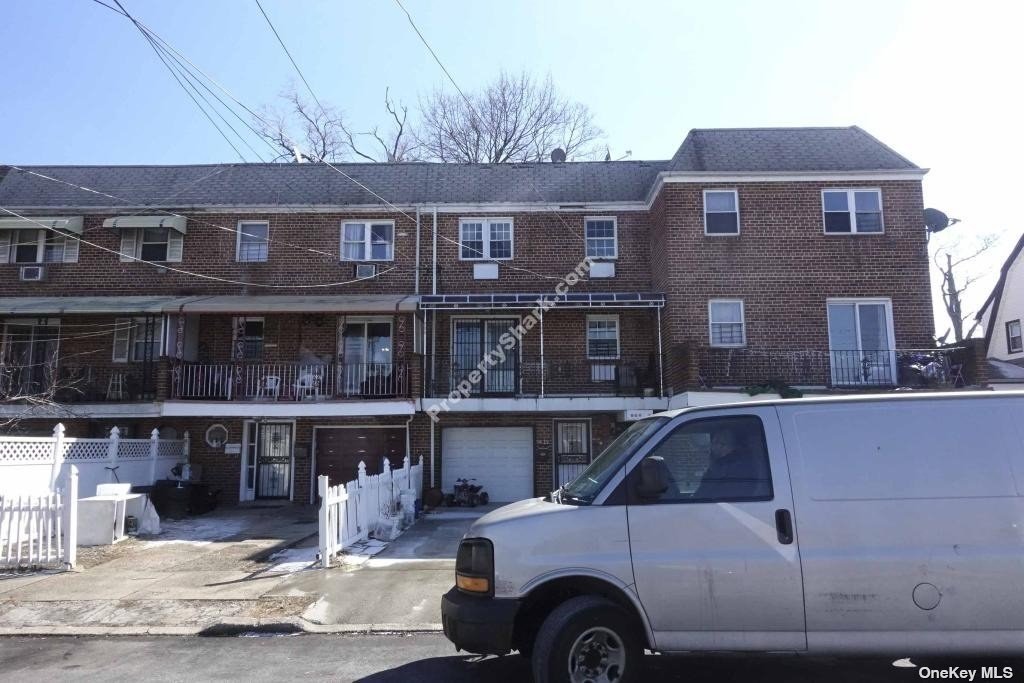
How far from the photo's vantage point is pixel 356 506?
10859 millimetres

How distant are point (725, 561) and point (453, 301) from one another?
12.2 meters

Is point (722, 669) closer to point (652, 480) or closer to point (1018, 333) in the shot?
point (652, 480)

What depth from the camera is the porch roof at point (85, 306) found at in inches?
615

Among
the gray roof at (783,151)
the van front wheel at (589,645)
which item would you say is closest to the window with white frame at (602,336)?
the gray roof at (783,151)

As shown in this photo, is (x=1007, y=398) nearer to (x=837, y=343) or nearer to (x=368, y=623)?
(x=368, y=623)

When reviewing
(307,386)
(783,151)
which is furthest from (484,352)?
(783,151)

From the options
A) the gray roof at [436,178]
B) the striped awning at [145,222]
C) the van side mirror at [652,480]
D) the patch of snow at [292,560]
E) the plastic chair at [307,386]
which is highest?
the gray roof at [436,178]

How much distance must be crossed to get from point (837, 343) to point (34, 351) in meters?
19.4

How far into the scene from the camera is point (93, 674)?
547 cm

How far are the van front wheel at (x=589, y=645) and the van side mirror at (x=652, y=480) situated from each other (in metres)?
0.72

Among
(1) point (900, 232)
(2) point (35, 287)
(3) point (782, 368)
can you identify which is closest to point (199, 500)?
(2) point (35, 287)

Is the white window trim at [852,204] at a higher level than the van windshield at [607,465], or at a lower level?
higher

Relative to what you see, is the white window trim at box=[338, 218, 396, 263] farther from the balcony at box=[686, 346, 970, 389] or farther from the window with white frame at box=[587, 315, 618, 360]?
the balcony at box=[686, 346, 970, 389]

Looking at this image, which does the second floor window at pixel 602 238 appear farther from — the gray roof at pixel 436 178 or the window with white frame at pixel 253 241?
the window with white frame at pixel 253 241
